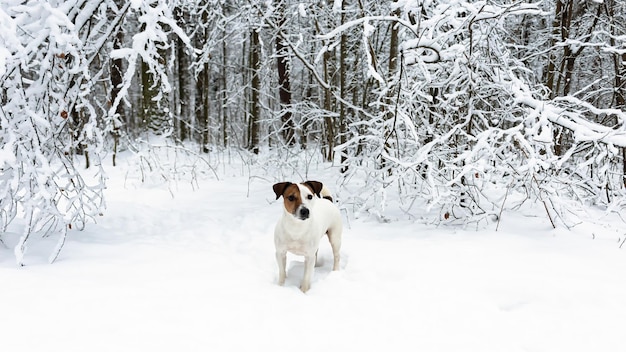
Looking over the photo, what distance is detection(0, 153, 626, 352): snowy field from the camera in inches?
92.6

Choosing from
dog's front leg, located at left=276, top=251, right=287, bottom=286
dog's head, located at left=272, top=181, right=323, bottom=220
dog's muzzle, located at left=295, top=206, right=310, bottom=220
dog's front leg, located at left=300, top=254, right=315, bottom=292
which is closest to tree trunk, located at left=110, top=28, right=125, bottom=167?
dog's head, located at left=272, top=181, right=323, bottom=220

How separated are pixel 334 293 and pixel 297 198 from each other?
878 millimetres

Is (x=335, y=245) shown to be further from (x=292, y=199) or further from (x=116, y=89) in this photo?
(x=116, y=89)

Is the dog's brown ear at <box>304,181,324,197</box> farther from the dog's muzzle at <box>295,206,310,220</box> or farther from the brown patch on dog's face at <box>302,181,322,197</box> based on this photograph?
the dog's muzzle at <box>295,206,310,220</box>

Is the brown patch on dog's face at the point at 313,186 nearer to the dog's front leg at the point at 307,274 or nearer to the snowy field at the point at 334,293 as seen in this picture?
the dog's front leg at the point at 307,274

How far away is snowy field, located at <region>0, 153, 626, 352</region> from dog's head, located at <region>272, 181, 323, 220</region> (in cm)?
67

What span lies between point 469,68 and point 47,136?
4688 millimetres

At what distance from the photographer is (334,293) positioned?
130 inches

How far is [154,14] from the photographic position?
303 cm

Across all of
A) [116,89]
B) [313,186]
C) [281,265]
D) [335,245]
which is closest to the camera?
[281,265]

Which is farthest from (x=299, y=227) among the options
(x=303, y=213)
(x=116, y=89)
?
(x=116, y=89)

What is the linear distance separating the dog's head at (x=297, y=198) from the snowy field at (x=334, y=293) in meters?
0.67

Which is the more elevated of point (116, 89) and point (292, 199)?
point (116, 89)

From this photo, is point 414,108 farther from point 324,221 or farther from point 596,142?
point 324,221
